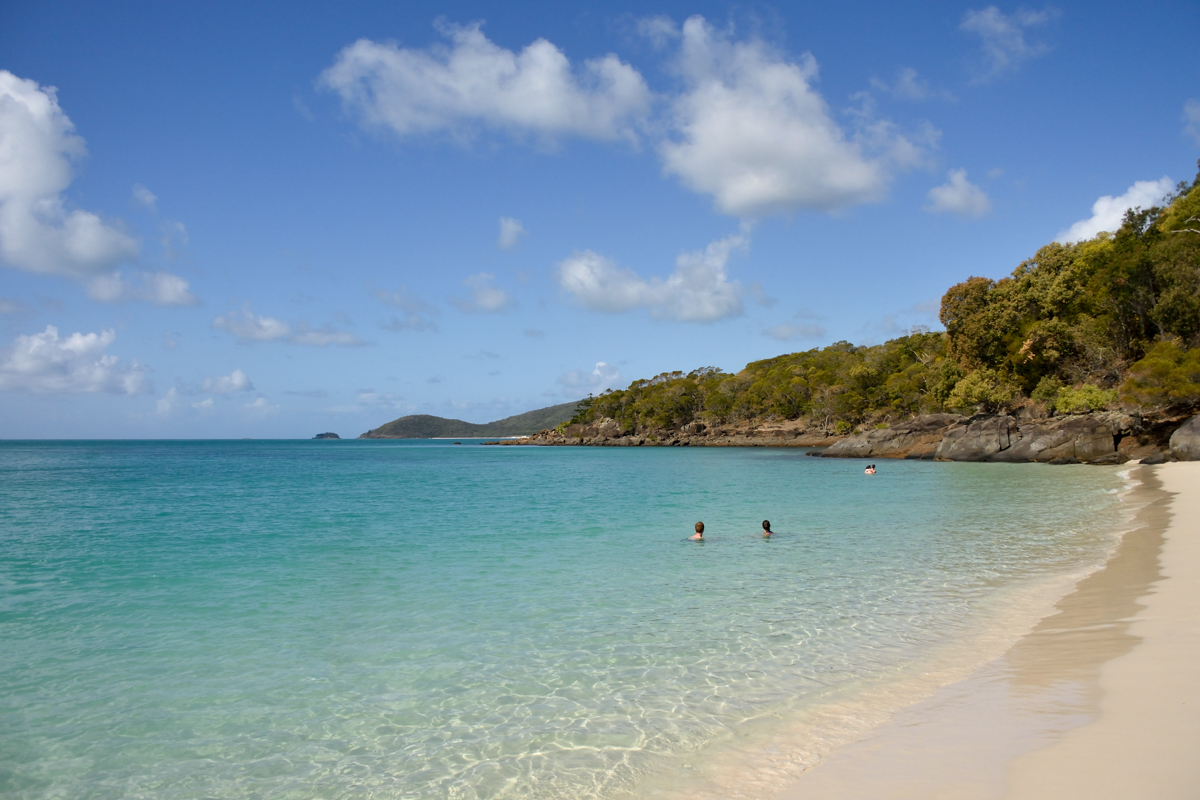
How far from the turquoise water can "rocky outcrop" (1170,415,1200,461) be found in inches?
787

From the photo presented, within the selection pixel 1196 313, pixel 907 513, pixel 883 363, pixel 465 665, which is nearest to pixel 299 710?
pixel 465 665

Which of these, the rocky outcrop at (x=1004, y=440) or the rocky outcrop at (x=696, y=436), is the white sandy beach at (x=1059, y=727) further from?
the rocky outcrop at (x=696, y=436)

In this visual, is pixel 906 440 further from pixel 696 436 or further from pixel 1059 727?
pixel 1059 727

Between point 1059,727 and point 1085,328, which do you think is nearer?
point 1059,727

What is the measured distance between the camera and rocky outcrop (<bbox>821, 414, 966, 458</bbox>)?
5562cm

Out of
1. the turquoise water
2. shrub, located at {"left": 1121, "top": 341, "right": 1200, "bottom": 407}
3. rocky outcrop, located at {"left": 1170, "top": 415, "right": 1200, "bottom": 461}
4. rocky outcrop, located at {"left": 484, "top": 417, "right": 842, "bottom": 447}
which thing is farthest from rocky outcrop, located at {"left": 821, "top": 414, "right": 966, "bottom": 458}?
the turquoise water

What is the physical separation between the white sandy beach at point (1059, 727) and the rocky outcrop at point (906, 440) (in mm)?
51762

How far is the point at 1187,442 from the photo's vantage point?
109 ft

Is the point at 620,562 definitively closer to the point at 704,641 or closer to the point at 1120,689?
the point at 704,641

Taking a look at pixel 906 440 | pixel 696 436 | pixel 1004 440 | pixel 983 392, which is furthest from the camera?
pixel 696 436

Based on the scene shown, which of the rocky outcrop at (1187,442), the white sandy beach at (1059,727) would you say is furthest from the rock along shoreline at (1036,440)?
the white sandy beach at (1059,727)

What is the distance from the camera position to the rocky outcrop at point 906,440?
55625 mm

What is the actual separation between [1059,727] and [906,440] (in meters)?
58.2

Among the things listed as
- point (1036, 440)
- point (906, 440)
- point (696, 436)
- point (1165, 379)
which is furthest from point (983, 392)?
point (696, 436)
